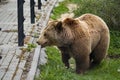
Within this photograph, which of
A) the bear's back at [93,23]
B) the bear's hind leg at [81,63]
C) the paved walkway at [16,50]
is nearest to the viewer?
the paved walkway at [16,50]

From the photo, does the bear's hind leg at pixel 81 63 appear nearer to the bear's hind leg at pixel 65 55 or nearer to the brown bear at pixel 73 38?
the brown bear at pixel 73 38

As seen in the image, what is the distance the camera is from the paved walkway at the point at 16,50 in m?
7.88

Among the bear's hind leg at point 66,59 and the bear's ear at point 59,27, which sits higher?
the bear's ear at point 59,27

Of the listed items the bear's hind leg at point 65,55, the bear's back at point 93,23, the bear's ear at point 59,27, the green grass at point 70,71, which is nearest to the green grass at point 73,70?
the green grass at point 70,71

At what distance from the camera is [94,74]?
28.9ft

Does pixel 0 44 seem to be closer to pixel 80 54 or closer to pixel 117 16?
pixel 80 54

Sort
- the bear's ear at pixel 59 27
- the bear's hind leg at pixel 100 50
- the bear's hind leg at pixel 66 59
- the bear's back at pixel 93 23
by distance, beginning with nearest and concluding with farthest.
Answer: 1. the bear's ear at pixel 59 27
2. the bear's hind leg at pixel 66 59
3. the bear's back at pixel 93 23
4. the bear's hind leg at pixel 100 50

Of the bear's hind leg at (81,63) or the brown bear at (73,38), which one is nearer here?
the brown bear at (73,38)

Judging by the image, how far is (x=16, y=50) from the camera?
975 cm

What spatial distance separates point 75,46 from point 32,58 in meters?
1.26

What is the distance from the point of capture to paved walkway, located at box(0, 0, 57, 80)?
7883 mm

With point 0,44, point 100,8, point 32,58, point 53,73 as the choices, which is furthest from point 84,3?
point 53,73

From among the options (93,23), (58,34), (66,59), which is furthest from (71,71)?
(93,23)

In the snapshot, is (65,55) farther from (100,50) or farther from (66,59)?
(100,50)
